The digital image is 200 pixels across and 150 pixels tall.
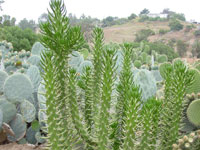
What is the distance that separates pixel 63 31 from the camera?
1.09 m

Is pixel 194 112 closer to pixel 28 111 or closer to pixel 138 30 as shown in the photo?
pixel 28 111

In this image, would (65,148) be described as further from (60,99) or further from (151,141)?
(151,141)

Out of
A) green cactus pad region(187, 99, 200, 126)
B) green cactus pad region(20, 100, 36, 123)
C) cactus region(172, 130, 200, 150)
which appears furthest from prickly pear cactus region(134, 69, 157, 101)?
green cactus pad region(20, 100, 36, 123)

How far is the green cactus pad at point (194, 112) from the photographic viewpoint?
1581 mm

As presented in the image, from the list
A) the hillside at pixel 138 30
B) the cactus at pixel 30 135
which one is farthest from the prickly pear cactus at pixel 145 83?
the hillside at pixel 138 30

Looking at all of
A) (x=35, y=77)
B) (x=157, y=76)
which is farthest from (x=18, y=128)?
(x=157, y=76)

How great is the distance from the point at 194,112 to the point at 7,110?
1940 millimetres

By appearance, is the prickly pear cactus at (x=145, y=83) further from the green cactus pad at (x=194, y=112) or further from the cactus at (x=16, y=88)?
the cactus at (x=16, y=88)

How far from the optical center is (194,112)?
5.29 feet

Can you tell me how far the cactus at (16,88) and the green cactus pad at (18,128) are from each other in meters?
0.23

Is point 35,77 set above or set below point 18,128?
above

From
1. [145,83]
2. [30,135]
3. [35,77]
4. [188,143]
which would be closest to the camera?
[188,143]

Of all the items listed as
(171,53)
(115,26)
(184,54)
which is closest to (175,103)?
(171,53)

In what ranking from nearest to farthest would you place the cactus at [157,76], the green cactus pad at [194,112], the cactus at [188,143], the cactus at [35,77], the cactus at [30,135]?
the cactus at [188,143] → the green cactus pad at [194,112] → the cactus at [30,135] → the cactus at [35,77] → the cactus at [157,76]
